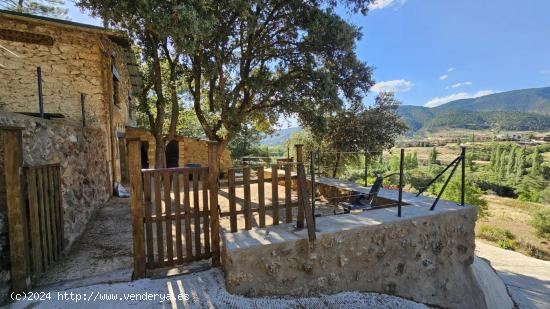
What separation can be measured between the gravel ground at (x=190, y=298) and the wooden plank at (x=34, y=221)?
487 mm

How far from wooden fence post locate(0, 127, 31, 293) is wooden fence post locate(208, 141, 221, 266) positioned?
6.27 ft

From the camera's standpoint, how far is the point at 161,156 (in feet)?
30.0

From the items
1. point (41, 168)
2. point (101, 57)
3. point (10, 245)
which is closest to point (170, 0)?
point (101, 57)

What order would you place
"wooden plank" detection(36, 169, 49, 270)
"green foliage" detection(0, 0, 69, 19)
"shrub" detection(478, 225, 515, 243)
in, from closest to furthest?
"wooden plank" detection(36, 169, 49, 270)
"green foliage" detection(0, 0, 69, 19)
"shrub" detection(478, 225, 515, 243)

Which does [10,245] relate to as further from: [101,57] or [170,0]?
[101,57]

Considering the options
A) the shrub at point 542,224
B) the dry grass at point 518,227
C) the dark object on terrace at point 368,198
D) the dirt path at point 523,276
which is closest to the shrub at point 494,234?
the dry grass at point 518,227

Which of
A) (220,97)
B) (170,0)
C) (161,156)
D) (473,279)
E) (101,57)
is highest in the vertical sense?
(170,0)

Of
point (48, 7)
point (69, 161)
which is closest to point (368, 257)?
point (69, 161)

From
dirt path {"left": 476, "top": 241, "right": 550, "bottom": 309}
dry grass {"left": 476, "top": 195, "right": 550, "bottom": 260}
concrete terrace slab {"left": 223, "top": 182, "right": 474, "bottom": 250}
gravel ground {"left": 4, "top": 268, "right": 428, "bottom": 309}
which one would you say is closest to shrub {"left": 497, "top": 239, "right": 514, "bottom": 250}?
dry grass {"left": 476, "top": 195, "right": 550, "bottom": 260}

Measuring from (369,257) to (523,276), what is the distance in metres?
8.53

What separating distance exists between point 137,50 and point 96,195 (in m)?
6.45

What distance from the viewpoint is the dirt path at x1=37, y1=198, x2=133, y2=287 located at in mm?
3102

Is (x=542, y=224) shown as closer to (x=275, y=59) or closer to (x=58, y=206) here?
(x=275, y=59)

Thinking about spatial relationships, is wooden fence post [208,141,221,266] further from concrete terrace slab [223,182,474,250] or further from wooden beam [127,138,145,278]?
wooden beam [127,138,145,278]
